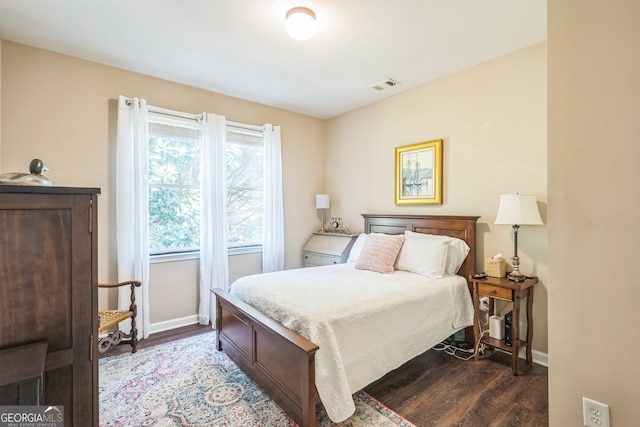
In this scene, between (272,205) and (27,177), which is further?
(272,205)

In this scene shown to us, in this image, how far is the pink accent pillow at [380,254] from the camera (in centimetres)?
288

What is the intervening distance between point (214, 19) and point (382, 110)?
224 centimetres

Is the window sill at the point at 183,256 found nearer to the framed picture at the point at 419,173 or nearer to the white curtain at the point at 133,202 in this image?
the white curtain at the point at 133,202

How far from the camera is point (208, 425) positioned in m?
1.76

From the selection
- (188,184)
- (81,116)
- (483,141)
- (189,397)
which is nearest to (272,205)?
(188,184)

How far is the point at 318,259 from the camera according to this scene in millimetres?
4008

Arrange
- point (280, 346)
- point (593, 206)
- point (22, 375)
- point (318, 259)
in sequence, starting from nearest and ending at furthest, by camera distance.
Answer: point (22, 375)
point (593, 206)
point (280, 346)
point (318, 259)

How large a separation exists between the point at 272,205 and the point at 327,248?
93 cm

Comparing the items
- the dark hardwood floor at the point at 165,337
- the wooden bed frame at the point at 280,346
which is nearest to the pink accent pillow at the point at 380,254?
the wooden bed frame at the point at 280,346

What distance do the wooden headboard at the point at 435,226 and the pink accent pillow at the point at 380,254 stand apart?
366 mm

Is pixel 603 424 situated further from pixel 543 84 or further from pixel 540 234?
pixel 543 84

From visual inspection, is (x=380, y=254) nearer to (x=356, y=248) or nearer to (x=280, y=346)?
(x=356, y=248)

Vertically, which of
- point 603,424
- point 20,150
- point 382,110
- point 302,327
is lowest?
point 603,424

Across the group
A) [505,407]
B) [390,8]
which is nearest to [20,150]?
[390,8]
